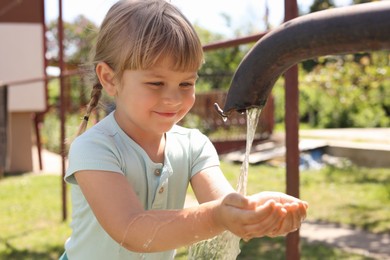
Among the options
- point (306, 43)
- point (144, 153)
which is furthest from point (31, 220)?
point (306, 43)

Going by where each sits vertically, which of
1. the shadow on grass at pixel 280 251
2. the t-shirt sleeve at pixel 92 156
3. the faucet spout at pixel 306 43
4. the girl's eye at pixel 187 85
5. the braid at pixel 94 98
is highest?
the faucet spout at pixel 306 43

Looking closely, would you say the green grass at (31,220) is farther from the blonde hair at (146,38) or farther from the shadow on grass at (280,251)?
the blonde hair at (146,38)

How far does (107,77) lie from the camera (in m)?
1.56

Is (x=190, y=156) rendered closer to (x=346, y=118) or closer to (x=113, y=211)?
(x=113, y=211)

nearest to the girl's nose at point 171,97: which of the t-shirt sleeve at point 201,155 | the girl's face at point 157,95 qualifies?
the girl's face at point 157,95

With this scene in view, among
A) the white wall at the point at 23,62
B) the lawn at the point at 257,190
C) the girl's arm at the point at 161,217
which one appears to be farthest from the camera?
the white wall at the point at 23,62

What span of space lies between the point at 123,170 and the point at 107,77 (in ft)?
0.76

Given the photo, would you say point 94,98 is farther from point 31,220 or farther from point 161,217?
point 31,220

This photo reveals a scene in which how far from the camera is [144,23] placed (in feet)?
4.80

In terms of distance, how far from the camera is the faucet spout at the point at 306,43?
2.37ft

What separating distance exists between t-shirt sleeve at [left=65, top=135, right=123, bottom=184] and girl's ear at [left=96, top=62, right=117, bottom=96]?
126 mm

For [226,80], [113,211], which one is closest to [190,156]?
[113,211]

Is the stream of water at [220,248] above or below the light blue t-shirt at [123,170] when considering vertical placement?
below

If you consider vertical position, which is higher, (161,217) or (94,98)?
(94,98)
